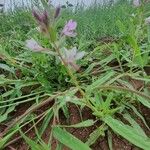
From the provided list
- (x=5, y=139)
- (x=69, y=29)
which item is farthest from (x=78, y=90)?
(x=69, y=29)

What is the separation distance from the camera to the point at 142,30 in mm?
1888

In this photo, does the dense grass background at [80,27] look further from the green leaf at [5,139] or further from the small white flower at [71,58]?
the small white flower at [71,58]

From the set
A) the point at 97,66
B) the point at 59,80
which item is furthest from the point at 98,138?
the point at 97,66

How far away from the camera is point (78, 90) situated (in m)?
1.52

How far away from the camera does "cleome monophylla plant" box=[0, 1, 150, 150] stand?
47.8 inches

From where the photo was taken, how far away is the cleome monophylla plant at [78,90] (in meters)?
1.21

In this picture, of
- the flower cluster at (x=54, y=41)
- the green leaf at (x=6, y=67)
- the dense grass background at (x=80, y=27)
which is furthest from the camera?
the dense grass background at (x=80, y=27)

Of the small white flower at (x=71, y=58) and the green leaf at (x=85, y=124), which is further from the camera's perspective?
the green leaf at (x=85, y=124)

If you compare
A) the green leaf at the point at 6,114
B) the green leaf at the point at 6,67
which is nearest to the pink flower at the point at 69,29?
the green leaf at the point at 6,114

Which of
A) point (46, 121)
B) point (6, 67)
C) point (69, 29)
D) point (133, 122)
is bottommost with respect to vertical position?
point (133, 122)

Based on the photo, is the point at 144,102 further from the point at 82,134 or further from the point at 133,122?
the point at 82,134

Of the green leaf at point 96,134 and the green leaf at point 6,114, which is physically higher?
the green leaf at point 6,114

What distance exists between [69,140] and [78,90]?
0.31 m

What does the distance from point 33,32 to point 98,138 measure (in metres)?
1.02
